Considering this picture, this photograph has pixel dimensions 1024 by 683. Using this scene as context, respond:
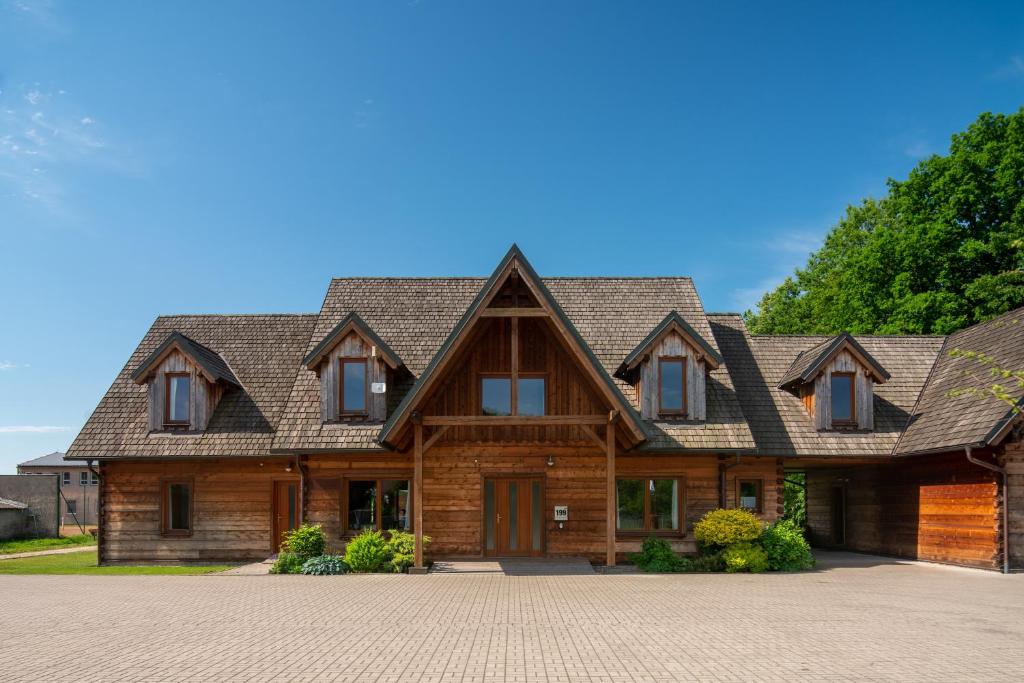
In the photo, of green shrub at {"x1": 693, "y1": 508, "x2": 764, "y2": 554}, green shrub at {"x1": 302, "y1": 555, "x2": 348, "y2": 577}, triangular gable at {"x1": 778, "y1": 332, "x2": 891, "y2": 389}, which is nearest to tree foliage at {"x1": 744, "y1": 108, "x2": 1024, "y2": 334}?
triangular gable at {"x1": 778, "y1": 332, "x2": 891, "y2": 389}

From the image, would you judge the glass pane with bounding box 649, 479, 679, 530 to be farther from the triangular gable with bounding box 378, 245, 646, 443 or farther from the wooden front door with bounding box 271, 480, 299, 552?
the wooden front door with bounding box 271, 480, 299, 552

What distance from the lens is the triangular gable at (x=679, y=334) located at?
74.4 feet

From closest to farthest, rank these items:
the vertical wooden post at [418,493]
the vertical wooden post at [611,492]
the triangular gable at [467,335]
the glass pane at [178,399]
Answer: the triangular gable at [467,335], the vertical wooden post at [418,493], the vertical wooden post at [611,492], the glass pane at [178,399]

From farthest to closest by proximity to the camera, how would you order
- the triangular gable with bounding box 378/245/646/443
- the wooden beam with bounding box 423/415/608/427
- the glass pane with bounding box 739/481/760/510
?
the glass pane with bounding box 739/481/760/510
the wooden beam with bounding box 423/415/608/427
the triangular gable with bounding box 378/245/646/443

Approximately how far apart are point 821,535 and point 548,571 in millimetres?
14483

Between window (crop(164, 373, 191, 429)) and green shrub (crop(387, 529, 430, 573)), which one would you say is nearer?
green shrub (crop(387, 529, 430, 573))

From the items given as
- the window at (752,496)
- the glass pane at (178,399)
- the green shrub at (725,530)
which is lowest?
the green shrub at (725,530)

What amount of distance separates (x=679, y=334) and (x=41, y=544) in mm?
28180

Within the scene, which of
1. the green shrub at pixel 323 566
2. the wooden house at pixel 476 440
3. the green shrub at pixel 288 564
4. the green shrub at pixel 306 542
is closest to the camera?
the green shrub at pixel 323 566

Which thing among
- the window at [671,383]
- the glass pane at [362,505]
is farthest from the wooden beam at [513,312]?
the glass pane at [362,505]

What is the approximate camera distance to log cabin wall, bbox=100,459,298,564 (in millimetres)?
23391

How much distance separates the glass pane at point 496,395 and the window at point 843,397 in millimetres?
10025

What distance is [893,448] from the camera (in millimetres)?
23734

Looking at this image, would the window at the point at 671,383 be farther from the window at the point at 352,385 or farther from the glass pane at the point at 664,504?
the window at the point at 352,385
